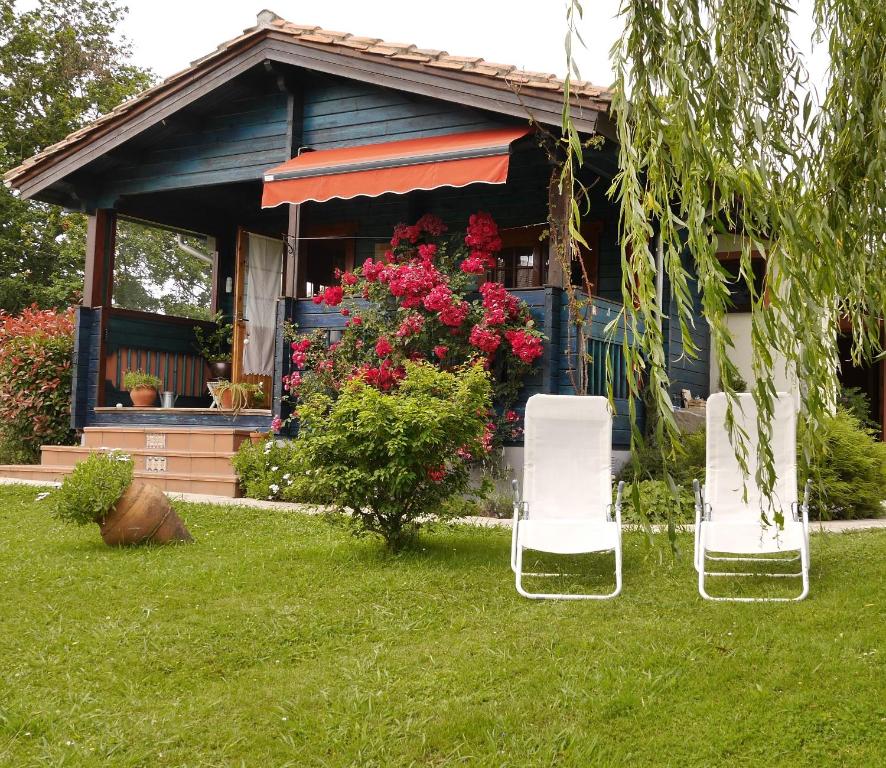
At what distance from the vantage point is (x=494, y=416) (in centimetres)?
901

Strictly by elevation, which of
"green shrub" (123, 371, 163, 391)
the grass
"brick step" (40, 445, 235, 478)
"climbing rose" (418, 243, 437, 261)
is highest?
"climbing rose" (418, 243, 437, 261)

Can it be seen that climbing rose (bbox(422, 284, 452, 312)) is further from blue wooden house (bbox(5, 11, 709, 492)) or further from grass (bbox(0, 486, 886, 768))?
grass (bbox(0, 486, 886, 768))

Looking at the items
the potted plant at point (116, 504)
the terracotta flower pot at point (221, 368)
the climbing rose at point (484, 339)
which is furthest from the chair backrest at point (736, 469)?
the terracotta flower pot at point (221, 368)

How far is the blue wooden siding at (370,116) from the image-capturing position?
31.4 feet

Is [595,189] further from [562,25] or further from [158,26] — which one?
[158,26]

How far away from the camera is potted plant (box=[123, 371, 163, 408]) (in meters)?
11.5

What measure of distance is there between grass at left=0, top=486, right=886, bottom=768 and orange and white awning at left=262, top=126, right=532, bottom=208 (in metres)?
3.99

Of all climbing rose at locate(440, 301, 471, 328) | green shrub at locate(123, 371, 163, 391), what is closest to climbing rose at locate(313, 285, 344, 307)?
climbing rose at locate(440, 301, 471, 328)

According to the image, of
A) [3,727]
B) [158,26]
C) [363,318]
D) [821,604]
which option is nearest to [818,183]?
[821,604]

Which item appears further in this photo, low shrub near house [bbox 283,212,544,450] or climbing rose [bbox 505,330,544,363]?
low shrub near house [bbox 283,212,544,450]

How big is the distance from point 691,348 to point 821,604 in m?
2.34

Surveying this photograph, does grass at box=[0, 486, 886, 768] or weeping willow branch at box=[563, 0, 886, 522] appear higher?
weeping willow branch at box=[563, 0, 886, 522]

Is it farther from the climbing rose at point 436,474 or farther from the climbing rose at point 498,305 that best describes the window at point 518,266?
the climbing rose at point 436,474

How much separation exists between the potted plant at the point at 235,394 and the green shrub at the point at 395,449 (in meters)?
4.65
